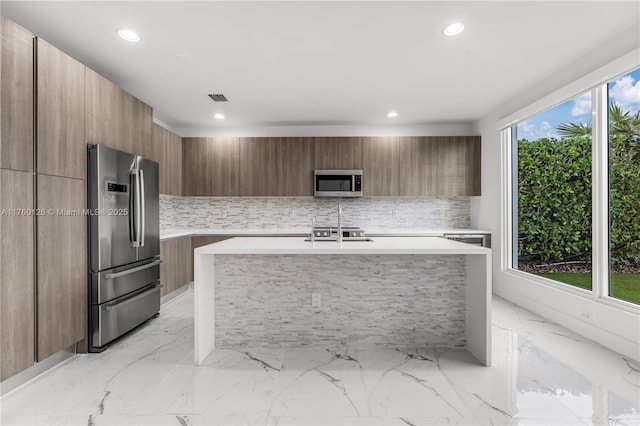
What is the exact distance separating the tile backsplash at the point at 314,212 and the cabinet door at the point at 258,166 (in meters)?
0.39

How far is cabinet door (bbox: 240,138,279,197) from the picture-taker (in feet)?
16.0

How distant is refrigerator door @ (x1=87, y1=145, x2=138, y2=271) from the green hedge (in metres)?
4.11

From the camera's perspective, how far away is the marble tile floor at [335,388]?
1.72 metres

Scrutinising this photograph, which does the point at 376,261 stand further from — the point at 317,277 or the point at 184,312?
the point at 184,312

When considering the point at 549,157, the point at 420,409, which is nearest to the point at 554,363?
the point at 420,409

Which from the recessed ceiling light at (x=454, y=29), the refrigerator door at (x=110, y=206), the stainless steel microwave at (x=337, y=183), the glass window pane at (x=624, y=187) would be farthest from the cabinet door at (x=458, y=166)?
the refrigerator door at (x=110, y=206)

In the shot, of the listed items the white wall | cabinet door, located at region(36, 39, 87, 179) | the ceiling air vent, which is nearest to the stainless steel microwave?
the ceiling air vent

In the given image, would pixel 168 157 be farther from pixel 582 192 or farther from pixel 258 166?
pixel 582 192

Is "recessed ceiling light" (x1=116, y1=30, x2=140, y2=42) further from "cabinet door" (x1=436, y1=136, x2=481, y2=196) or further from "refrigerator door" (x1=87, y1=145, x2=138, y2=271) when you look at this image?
"cabinet door" (x1=436, y1=136, x2=481, y2=196)

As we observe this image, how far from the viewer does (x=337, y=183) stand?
15.8 feet

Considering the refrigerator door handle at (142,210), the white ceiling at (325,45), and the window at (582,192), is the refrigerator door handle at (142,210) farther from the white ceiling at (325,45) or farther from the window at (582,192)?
the window at (582,192)

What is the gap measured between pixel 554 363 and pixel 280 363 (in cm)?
198

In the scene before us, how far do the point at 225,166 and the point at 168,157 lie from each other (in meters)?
0.80

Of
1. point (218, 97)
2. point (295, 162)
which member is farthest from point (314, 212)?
point (218, 97)
